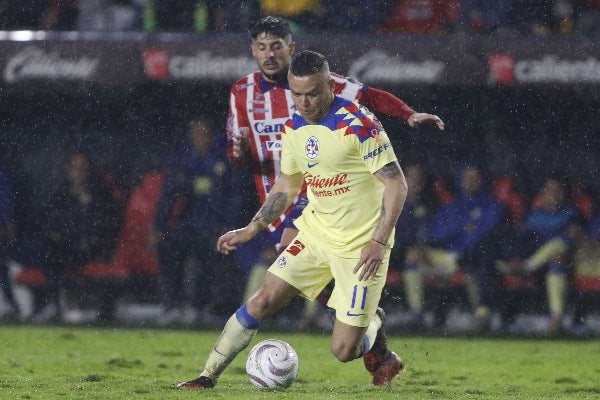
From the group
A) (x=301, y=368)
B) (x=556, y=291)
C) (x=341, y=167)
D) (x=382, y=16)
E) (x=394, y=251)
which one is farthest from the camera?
(x=382, y=16)

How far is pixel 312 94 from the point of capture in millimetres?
7262

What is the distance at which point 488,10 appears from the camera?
43.9 feet

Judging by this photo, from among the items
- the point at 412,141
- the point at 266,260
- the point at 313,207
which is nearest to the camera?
the point at 313,207

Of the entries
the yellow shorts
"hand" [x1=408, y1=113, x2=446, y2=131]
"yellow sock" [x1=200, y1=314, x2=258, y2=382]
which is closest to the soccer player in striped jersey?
"hand" [x1=408, y1=113, x2=446, y2=131]

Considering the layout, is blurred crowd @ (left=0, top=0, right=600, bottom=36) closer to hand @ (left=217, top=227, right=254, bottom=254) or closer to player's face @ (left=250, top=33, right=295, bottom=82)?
player's face @ (left=250, top=33, right=295, bottom=82)

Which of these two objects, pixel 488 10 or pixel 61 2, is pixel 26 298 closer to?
pixel 61 2

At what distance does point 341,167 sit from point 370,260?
0.58m

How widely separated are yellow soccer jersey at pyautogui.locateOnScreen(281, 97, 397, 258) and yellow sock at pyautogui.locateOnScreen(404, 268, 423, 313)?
4993 millimetres

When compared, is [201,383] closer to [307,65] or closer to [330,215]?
[330,215]

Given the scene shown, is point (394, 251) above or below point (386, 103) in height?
below

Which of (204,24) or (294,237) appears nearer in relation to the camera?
(294,237)

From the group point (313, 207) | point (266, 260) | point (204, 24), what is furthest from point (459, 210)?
point (313, 207)

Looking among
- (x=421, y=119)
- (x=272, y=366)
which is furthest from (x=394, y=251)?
(x=272, y=366)

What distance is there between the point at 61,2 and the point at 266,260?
353cm
